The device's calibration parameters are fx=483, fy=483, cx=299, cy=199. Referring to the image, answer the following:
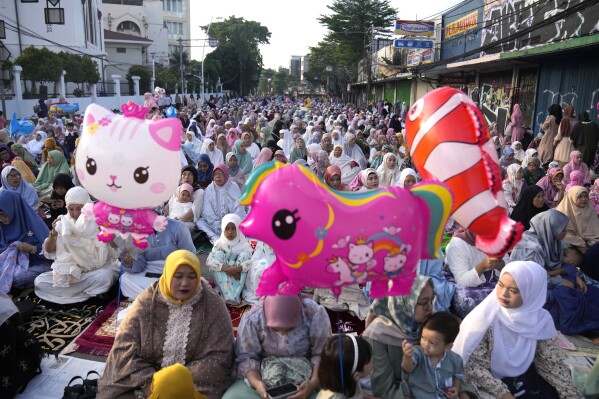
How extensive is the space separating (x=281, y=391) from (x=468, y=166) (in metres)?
1.53

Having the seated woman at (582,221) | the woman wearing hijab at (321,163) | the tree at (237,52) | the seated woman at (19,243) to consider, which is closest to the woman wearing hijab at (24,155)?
the seated woman at (19,243)

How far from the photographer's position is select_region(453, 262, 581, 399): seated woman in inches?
107

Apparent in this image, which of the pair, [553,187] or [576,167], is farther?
[576,167]

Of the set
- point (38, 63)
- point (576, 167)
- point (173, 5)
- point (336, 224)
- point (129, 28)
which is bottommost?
point (576, 167)

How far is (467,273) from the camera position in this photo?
395 cm

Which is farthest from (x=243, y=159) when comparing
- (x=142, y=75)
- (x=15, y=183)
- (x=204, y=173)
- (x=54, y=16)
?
(x=142, y=75)

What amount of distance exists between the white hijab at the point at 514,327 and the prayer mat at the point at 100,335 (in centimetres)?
184

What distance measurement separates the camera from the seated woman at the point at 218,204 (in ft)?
20.4

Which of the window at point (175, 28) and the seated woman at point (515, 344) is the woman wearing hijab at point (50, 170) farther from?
the window at point (175, 28)

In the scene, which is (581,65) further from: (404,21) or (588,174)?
(404,21)

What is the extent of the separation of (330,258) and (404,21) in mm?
18642

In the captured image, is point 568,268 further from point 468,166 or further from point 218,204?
point 218,204

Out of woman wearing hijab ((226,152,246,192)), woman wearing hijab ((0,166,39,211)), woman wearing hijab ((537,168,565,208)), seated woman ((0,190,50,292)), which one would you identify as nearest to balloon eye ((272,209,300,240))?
seated woman ((0,190,50,292))

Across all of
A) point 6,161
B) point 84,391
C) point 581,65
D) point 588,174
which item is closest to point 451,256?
point 84,391
